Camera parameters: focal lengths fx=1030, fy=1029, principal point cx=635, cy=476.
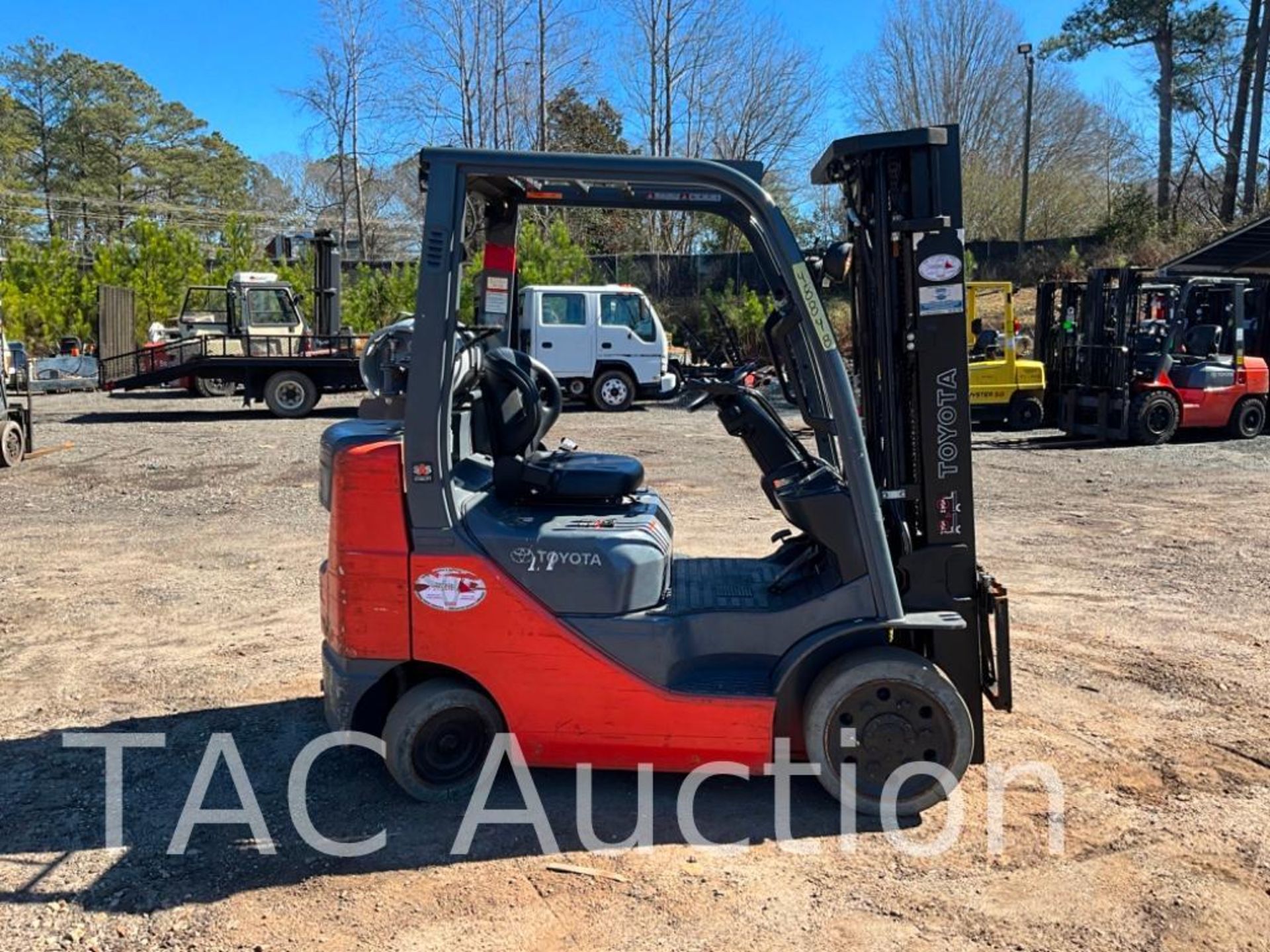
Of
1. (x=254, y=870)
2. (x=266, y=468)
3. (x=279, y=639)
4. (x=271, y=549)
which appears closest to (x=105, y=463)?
(x=266, y=468)

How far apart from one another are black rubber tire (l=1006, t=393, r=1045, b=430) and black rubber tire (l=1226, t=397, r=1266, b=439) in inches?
107

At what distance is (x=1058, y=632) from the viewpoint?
604cm

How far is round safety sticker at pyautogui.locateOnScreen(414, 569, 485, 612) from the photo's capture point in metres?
3.64

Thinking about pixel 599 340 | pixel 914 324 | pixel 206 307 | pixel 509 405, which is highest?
pixel 206 307

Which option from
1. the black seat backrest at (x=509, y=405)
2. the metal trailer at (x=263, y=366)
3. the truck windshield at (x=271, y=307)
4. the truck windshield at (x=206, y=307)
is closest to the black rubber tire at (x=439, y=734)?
the black seat backrest at (x=509, y=405)

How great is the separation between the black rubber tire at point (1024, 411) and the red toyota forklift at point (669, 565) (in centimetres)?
1308

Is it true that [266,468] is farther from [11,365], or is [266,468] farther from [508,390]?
[508,390]

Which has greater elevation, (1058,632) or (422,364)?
(422,364)

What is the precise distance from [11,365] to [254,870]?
1438 cm

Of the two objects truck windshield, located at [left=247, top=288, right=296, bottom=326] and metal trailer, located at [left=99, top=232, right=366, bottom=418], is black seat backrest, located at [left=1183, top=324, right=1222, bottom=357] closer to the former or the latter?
metal trailer, located at [left=99, top=232, right=366, bottom=418]

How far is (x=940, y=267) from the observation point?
375 centimetres

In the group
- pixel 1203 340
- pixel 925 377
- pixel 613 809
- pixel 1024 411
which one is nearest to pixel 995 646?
pixel 925 377

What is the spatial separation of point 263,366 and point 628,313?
21.8 feet

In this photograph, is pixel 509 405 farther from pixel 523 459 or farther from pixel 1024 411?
pixel 1024 411
